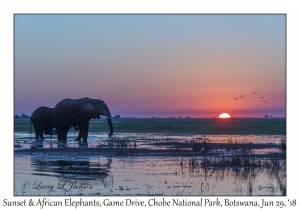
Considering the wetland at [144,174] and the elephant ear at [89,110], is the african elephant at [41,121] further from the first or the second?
the wetland at [144,174]

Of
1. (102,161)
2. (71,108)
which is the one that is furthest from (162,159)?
(71,108)

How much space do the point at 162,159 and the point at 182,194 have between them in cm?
720

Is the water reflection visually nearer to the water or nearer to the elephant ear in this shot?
the water

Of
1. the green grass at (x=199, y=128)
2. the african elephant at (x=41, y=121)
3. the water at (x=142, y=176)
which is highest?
the african elephant at (x=41, y=121)

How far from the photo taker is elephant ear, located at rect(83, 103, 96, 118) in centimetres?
3098

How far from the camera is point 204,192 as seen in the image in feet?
47.0

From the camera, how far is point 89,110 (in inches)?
1221

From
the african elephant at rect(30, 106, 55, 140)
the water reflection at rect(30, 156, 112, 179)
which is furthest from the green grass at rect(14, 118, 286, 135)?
the water reflection at rect(30, 156, 112, 179)

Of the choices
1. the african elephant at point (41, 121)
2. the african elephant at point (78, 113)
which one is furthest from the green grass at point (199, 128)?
the african elephant at point (78, 113)

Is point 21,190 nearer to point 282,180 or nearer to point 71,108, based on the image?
point 282,180

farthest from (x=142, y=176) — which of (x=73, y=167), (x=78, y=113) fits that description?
(x=78, y=113)

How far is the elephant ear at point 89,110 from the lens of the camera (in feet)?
102

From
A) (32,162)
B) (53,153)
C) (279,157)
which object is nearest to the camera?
(32,162)

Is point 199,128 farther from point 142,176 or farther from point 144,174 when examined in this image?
point 142,176
